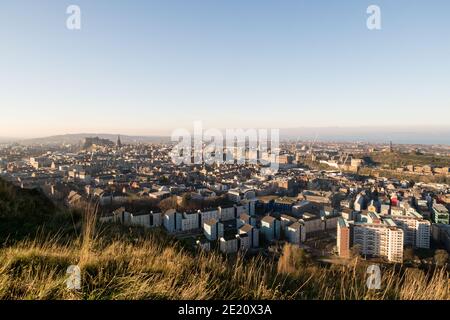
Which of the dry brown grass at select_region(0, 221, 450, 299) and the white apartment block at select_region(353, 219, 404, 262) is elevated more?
the dry brown grass at select_region(0, 221, 450, 299)

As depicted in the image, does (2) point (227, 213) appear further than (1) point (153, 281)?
Yes

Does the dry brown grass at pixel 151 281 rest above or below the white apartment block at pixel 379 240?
above

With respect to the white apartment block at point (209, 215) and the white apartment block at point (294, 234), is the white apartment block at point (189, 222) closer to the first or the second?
the white apartment block at point (209, 215)

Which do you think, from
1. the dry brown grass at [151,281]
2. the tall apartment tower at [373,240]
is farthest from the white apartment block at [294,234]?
the dry brown grass at [151,281]

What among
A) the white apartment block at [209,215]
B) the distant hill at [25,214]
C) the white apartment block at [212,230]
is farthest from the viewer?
the white apartment block at [209,215]

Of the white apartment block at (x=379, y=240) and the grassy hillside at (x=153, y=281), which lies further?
the white apartment block at (x=379, y=240)

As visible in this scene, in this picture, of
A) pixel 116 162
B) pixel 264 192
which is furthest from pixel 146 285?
pixel 116 162

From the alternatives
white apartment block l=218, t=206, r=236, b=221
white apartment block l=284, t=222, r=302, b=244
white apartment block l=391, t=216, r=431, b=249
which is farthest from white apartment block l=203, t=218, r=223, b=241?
white apartment block l=391, t=216, r=431, b=249

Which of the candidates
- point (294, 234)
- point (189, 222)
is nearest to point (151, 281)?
point (294, 234)

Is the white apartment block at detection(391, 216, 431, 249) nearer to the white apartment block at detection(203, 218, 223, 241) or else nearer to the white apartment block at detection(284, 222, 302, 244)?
the white apartment block at detection(284, 222, 302, 244)

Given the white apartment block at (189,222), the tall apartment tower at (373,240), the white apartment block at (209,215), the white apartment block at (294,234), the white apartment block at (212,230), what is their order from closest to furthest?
the tall apartment tower at (373,240)
the white apartment block at (212,230)
the white apartment block at (294,234)
the white apartment block at (189,222)
the white apartment block at (209,215)

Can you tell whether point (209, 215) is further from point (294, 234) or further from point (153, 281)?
point (153, 281)
